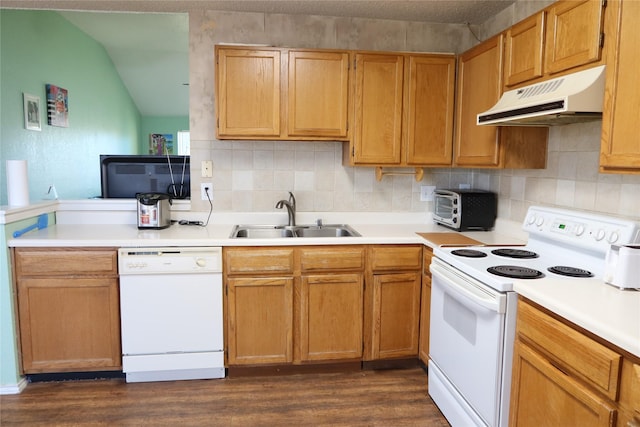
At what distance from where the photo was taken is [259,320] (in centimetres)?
264

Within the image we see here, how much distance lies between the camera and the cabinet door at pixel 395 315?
272 centimetres

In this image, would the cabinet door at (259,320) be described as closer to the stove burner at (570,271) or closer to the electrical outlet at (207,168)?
the electrical outlet at (207,168)

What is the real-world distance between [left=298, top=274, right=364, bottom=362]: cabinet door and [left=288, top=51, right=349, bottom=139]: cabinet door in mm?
942

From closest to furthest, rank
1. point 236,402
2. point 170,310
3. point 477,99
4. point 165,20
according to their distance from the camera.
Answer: point 236,402
point 170,310
point 477,99
point 165,20

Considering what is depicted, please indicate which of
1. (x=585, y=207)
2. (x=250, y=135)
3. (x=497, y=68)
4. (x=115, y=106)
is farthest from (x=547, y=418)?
(x=115, y=106)

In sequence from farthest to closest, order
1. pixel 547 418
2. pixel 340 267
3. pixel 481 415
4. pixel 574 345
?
pixel 340 267 < pixel 481 415 < pixel 547 418 < pixel 574 345

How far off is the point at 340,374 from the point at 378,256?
2.58ft

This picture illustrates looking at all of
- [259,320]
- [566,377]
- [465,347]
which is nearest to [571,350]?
[566,377]

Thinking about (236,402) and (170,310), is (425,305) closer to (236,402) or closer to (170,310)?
(236,402)

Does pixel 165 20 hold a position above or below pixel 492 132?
above

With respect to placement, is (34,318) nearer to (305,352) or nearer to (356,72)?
(305,352)

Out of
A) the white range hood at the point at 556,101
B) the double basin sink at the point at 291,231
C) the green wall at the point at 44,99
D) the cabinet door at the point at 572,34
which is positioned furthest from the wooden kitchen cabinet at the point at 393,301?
the green wall at the point at 44,99

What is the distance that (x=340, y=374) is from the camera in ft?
9.09

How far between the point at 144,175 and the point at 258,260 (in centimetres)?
118
